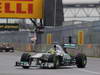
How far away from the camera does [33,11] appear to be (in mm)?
57875

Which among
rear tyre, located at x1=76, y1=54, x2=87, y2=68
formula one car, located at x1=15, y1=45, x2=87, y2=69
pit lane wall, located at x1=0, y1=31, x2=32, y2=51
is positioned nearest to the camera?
formula one car, located at x1=15, y1=45, x2=87, y2=69

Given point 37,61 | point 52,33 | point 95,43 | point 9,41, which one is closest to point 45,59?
point 37,61

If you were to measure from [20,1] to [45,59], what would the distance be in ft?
107

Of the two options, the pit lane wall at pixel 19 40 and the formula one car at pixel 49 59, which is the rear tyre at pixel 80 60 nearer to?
the formula one car at pixel 49 59

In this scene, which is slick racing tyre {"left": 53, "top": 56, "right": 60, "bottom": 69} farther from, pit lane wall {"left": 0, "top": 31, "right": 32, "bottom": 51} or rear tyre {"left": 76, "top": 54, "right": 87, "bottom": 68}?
pit lane wall {"left": 0, "top": 31, "right": 32, "bottom": 51}

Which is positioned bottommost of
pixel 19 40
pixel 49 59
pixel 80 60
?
pixel 19 40

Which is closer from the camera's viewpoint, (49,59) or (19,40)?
(49,59)

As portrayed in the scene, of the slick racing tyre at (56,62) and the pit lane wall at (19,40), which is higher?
the slick racing tyre at (56,62)

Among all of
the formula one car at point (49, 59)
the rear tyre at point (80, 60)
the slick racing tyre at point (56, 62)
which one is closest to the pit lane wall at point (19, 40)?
the rear tyre at point (80, 60)

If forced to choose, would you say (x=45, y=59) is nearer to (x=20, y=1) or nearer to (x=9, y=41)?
(x=20, y=1)

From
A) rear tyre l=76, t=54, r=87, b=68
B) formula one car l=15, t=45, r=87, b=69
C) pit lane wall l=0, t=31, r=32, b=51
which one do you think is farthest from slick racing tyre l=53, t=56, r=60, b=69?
pit lane wall l=0, t=31, r=32, b=51

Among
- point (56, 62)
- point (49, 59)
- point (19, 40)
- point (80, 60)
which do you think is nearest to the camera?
point (49, 59)

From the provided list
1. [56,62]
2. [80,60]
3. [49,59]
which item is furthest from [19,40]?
[49,59]

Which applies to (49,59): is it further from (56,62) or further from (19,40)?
(19,40)
